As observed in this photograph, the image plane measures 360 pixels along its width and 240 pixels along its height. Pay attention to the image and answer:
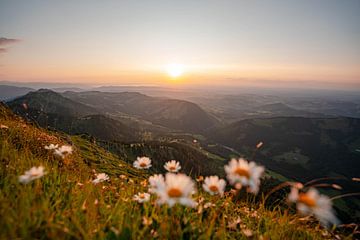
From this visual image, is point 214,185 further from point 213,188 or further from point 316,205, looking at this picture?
point 316,205

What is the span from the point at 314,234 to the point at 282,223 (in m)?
1.32

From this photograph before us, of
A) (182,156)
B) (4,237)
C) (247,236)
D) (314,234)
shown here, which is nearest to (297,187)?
(247,236)

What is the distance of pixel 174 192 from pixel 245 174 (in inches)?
27.4

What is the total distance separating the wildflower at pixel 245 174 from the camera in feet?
8.26

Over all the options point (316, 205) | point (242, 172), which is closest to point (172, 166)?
point (242, 172)

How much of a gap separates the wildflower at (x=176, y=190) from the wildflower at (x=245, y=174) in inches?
15.5

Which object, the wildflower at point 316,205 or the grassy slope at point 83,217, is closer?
the wildflower at point 316,205

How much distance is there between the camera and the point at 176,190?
8.34 ft

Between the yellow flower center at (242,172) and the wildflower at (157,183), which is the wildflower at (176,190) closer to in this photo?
the wildflower at (157,183)

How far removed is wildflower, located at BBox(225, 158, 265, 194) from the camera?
252 centimetres

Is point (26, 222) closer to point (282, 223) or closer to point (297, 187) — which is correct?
point (297, 187)

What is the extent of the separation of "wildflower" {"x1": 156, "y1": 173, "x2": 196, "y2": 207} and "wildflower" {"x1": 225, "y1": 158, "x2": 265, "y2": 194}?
0.39 m

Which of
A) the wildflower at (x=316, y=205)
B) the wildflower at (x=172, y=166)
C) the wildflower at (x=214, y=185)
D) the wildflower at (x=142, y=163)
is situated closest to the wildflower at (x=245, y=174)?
the wildflower at (x=316, y=205)

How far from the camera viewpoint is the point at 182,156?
484 feet
